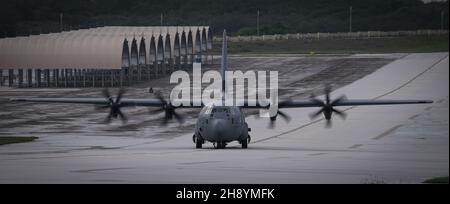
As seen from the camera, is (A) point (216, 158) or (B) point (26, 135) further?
(B) point (26, 135)

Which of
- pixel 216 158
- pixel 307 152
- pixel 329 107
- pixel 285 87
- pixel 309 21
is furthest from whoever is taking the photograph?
pixel 309 21

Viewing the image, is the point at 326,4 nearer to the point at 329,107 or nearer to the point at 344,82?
the point at 344,82

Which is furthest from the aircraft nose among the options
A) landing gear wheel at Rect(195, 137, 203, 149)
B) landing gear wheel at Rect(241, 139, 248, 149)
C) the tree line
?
the tree line

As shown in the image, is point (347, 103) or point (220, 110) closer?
point (220, 110)

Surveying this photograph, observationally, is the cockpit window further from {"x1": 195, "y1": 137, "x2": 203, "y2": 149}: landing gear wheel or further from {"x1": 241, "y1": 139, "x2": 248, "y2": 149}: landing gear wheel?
{"x1": 241, "y1": 139, "x2": 248, "y2": 149}: landing gear wheel

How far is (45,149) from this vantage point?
5756 cm

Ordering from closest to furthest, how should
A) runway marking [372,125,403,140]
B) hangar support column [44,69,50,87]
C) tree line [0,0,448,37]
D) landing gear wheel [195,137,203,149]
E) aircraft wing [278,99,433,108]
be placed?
landing gear wheel [195,137,203,149]
aircraft wing [278,99,433,108]
runway marking [372,125,403,140]
hangar support column [44,69,50,87]
tree line [0,0,448,37]

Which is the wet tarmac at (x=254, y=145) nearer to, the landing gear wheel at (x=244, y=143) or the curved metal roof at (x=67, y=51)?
the landing gear wheel at (x=244, y=143)

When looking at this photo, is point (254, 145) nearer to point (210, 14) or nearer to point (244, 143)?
point (244, 143)

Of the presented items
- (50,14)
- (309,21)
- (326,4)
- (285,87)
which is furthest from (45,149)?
(309,21)

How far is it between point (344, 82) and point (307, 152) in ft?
193

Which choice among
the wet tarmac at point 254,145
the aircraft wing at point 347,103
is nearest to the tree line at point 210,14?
the wet tarmac at point 254,145

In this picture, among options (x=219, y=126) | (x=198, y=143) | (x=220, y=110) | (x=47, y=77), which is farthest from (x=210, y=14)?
(x=219, y=126)

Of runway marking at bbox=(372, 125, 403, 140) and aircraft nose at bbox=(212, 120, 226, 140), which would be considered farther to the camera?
runway marking at bbox=(372, 125, 403, 140)
